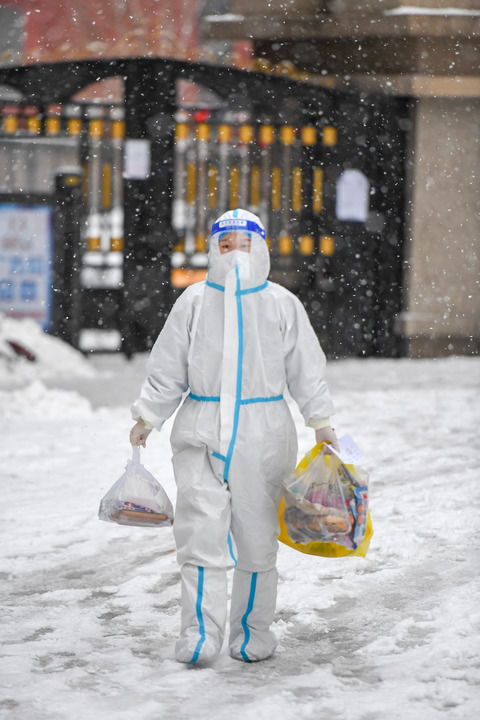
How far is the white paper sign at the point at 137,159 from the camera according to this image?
38.2 ft

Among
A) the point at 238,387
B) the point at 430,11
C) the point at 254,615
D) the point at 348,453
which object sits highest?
the point at 430,11

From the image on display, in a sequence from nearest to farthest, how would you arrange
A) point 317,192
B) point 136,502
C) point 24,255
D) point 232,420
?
point 232,420
point 136,502
point 24,255
point 317,192

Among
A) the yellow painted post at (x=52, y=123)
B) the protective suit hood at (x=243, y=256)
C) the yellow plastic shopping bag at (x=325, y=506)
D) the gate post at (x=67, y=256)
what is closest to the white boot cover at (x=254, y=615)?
the yellow plastic shopping bag at (x=325, y=506)

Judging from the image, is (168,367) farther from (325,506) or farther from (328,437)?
(325,506)

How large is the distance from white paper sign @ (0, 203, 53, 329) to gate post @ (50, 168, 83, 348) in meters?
0.09

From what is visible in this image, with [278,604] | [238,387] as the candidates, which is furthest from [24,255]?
[238,387]

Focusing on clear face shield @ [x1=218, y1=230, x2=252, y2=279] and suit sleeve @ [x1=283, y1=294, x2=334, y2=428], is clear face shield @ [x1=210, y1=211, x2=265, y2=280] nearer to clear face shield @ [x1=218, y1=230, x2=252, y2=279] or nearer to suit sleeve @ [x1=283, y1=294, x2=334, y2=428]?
clear face shield @ [x1=218, y1=230, x2=252, y2=279]

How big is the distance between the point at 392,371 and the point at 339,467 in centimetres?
795

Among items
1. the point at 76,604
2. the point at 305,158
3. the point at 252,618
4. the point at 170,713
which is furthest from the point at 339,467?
the point at 305,158

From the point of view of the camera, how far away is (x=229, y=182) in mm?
12445

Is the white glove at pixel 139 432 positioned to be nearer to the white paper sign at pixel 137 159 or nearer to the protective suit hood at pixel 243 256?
the protective suit hood at pixel 243 256

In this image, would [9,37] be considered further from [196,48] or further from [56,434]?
[56,434]

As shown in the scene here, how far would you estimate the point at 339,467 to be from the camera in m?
3.96

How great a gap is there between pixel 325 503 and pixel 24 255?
26.7 feet
